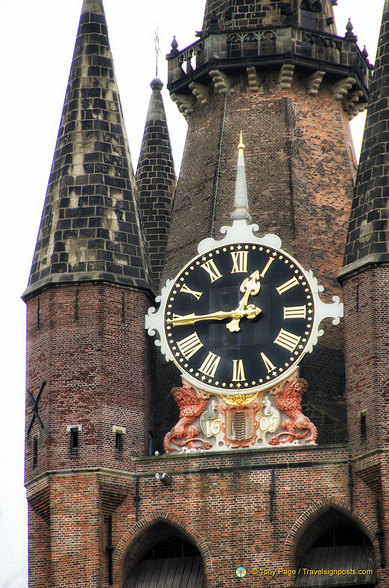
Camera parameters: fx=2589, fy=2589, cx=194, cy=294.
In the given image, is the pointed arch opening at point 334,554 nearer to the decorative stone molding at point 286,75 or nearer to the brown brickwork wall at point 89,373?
the brown brickwork wall at point 89,373

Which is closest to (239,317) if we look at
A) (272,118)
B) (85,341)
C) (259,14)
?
(85,341)

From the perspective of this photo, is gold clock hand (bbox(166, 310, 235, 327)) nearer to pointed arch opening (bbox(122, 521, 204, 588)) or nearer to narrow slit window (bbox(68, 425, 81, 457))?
narrow slit window (bbox(68, 425, 81, 457))

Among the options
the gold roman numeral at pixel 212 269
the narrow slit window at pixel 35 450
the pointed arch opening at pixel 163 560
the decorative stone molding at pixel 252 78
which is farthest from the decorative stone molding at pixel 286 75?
the pointed arch opening at pixel 163 560

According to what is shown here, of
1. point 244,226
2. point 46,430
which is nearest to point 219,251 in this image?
point 244,226

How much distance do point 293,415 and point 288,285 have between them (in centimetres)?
306

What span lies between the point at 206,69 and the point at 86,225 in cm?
652

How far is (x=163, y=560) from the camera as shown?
5859 cm

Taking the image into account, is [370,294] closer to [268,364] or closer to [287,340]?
[287,340]

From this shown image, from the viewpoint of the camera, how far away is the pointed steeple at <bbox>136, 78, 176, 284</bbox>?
6600 centimetres

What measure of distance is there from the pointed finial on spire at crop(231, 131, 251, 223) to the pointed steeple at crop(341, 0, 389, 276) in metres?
2.50

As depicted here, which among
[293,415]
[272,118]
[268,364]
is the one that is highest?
[272,118]

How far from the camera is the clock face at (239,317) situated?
58.3m

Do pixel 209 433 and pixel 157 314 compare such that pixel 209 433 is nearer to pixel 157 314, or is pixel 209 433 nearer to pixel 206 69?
pixel 157 314

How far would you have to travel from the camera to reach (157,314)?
59.4m
